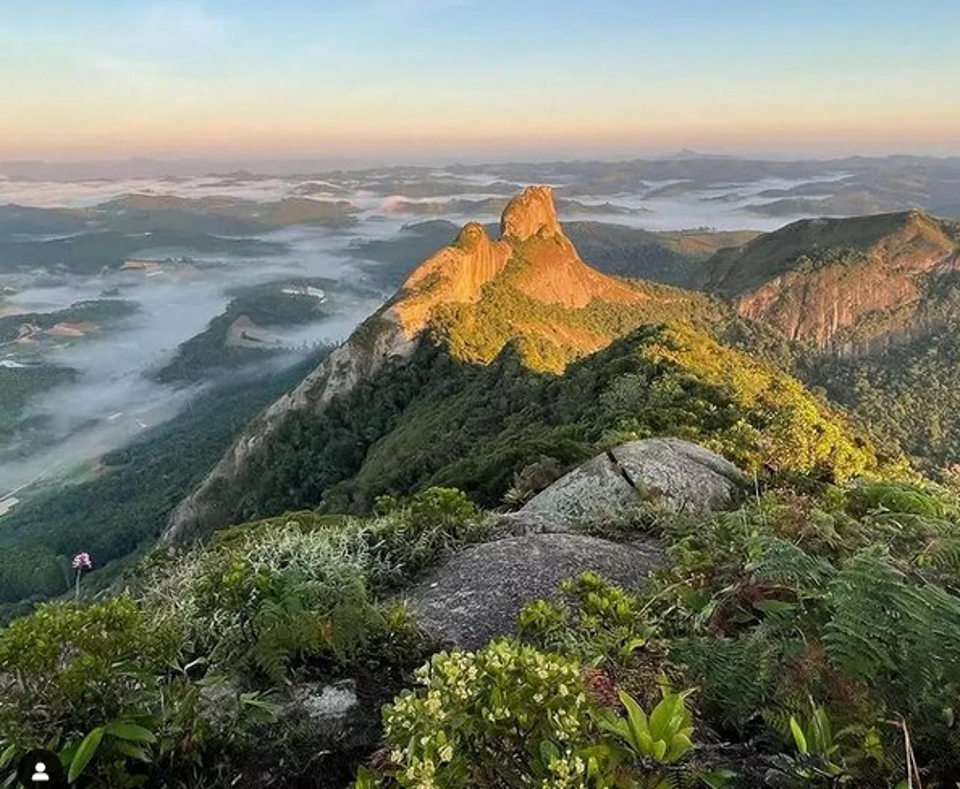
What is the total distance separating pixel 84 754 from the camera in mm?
3225

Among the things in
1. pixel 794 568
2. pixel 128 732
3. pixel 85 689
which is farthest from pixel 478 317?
pixel 128 732

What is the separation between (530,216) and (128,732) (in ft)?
355

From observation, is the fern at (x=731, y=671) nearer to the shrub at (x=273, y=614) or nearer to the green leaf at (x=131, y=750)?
the shrub at (x=273, y=614)

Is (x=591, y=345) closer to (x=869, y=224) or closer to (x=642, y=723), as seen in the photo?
(x=642, y=723)

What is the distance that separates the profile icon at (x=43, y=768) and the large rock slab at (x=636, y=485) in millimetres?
5330

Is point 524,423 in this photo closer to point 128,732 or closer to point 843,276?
point 128,732

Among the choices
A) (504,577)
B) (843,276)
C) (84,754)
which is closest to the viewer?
(84,754)

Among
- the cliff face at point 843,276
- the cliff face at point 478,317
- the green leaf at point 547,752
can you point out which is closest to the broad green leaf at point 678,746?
the green leaf at point 547,752

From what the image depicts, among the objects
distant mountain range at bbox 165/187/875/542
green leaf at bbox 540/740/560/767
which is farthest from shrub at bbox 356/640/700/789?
distant mountain range at bbox 165/187/875/542

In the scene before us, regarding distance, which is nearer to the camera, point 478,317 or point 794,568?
point 794,568

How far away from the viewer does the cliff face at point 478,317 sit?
63.4 m

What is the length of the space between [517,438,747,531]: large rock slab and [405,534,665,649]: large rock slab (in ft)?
3.58

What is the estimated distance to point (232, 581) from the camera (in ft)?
15.3

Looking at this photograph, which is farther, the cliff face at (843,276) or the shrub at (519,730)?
the cliff face at (843,276)
